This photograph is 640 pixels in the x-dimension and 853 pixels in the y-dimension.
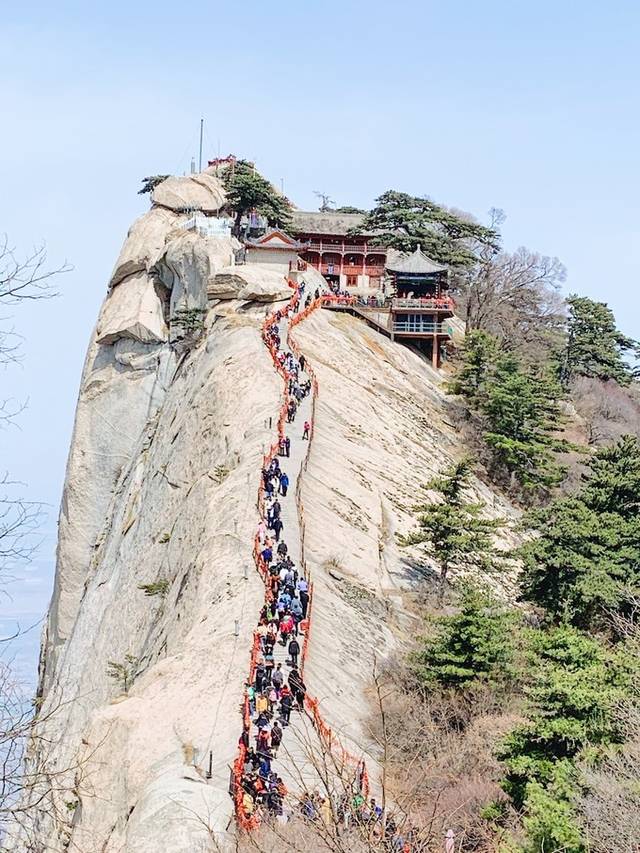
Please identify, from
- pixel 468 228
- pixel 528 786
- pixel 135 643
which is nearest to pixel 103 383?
pixel 468 228

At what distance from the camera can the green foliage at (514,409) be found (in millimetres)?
59344

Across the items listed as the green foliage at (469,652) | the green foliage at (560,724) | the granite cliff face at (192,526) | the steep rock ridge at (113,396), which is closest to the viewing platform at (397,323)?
the granite cliff face at (192,526)

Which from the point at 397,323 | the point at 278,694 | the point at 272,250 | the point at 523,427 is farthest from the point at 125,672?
the point at 272,250

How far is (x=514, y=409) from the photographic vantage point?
61.2 metres

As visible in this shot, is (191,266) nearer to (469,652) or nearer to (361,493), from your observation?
(361,493)

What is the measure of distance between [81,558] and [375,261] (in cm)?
2641

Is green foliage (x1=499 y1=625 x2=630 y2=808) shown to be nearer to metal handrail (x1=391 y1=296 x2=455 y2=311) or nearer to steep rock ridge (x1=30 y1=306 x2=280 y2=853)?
steep rock ridge (x1=30 y1=306 x2=280 y2=853)

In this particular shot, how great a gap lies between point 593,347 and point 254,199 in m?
22.5

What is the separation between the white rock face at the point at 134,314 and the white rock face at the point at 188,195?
6028 millimetres

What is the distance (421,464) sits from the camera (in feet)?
170

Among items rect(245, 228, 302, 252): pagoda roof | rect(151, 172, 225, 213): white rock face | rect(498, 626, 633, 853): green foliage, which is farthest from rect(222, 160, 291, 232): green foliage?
rect(498, 626, 633, 853): green foliage

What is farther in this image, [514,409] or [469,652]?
[514,409]

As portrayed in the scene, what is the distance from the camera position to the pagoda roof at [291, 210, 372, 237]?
3147 inches

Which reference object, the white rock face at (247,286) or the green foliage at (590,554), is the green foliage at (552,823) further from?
the white rock face at (247,286)
